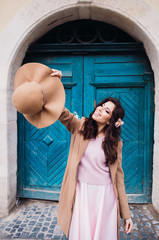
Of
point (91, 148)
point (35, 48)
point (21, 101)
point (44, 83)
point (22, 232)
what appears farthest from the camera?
point (35, 48)

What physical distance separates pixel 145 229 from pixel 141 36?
3.10 metres

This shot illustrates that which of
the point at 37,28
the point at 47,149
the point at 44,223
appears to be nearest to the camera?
the point at 44,223

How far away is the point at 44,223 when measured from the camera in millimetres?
2863

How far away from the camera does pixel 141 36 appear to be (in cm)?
303

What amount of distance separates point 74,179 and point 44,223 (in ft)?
5.53

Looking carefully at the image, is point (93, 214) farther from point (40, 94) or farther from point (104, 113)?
point (40, 94)

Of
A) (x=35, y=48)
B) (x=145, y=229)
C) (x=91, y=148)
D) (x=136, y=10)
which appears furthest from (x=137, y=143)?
(x=35, y=48)

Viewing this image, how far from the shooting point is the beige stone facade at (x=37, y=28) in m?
2.84

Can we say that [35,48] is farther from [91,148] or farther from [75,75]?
[91,148]

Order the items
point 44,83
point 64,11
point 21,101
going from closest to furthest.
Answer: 1. point 21,101
2. point 44,83
3. point 64,11

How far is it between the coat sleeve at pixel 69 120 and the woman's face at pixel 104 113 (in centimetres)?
21

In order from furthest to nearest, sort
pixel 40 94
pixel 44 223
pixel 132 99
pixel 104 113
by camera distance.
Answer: pixel 132 99
pixel 44 223
pixel 104 113
pixel 40 94

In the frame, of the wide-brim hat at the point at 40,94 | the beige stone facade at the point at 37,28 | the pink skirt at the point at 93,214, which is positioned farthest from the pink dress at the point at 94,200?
the beige stone facade at the point at 37,28

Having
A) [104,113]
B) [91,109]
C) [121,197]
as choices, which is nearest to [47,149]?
[91,109]
